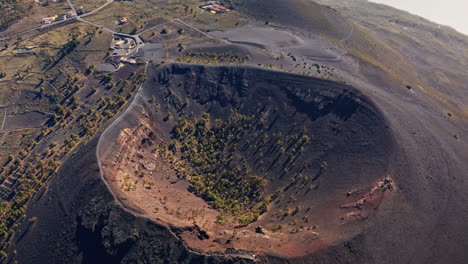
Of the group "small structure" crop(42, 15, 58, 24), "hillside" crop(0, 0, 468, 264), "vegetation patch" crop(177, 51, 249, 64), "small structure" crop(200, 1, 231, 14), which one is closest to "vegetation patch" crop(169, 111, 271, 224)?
"hillside" crop(0, 0, 468, 264)

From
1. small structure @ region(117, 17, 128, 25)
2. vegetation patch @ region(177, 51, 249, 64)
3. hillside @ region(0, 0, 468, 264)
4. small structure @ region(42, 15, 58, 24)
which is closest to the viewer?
hillside @ region(0, 0, 468, 264)

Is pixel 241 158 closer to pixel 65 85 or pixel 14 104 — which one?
pixel 65 85

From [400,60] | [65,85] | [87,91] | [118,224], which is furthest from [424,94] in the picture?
[65,85]

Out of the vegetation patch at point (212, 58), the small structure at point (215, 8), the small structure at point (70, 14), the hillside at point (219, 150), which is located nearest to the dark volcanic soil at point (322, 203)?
the hillside at point (219, 150)

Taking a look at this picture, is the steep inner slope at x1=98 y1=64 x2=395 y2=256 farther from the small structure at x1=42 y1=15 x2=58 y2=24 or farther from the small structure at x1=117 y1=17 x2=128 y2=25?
the small structure at x1=42 y1=15 x2=58 y2=24

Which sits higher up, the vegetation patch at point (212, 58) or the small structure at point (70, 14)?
the vegetation patch at point (212, 58)

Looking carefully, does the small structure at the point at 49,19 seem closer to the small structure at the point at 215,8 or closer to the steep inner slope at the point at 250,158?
the small structure at the point at 215,8

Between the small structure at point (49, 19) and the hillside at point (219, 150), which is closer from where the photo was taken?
the hillside at point (219, 150)

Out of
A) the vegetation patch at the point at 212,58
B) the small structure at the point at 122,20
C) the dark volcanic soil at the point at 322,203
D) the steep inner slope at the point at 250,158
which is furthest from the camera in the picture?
the small structure at the point at 122,20
